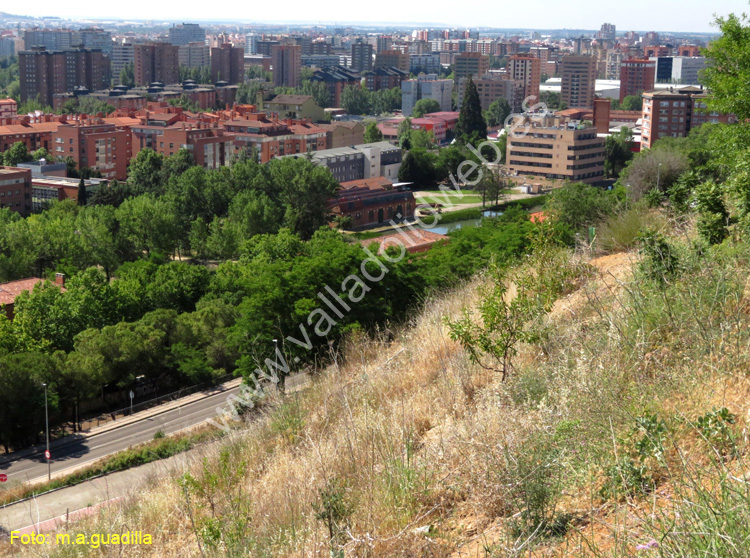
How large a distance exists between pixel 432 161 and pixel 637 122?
44.8 ft

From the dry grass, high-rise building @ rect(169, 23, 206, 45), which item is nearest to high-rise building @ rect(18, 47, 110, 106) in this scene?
the dry grass

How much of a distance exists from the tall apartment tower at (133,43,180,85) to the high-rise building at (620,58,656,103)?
26.3 meters

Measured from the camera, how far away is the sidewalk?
27.4 ft

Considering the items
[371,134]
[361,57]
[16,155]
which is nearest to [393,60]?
[361,57]

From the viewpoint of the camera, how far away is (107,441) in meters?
8.43

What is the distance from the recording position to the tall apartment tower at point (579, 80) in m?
45.8

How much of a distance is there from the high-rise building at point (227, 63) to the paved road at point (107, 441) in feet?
159

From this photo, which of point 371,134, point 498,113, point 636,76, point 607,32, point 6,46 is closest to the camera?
point 371,134

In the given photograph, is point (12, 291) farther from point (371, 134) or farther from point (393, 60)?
point (393, 60)

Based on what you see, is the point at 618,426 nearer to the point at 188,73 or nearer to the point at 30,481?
the point at 30,481

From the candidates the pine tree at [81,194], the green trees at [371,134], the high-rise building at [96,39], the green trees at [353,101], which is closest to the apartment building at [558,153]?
the green trees at [371,134]

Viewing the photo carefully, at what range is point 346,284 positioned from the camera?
792cm

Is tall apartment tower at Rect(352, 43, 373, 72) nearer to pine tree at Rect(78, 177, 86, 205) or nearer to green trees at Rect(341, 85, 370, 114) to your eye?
green trees at Rect(341, 85, 370, 114)

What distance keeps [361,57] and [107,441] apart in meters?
60.0
